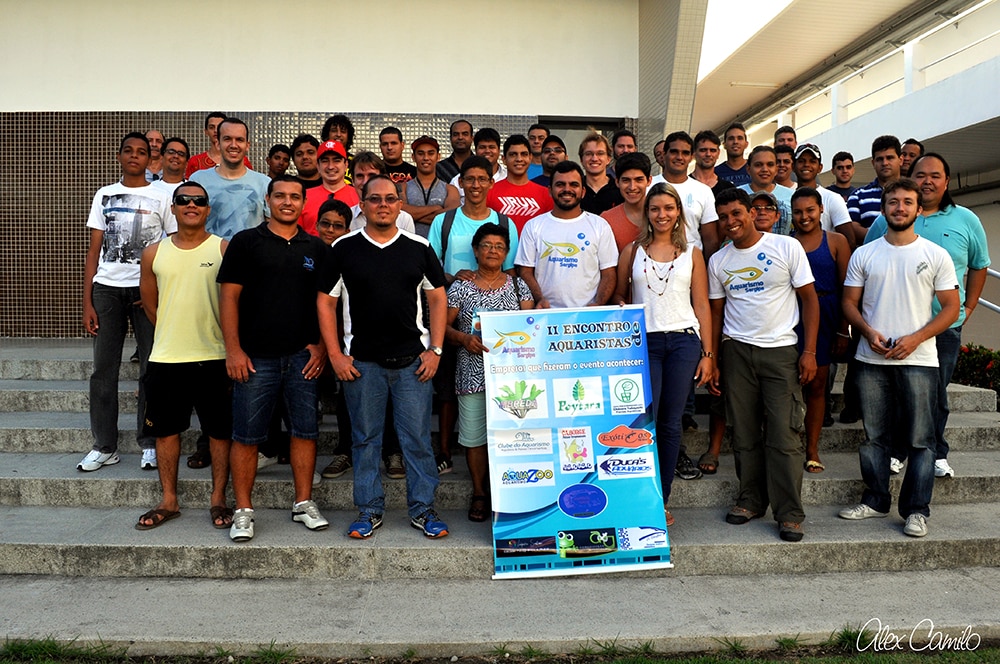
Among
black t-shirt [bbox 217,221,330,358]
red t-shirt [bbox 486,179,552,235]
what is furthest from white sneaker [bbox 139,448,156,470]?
red t-shirt [bbox 486,179,552,235]

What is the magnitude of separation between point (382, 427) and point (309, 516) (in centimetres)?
72

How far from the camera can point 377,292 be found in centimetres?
413

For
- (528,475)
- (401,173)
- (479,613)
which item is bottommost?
(479,613)

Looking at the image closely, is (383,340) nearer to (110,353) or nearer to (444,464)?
(444,464)

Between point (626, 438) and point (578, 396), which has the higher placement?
point (578, 396)

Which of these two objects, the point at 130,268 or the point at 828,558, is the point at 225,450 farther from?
the point at 828,558

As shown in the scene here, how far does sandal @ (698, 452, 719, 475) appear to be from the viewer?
4.97 m

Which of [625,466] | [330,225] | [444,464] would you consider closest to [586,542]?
[625,466]

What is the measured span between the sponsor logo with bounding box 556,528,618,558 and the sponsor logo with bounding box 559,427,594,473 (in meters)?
0.36

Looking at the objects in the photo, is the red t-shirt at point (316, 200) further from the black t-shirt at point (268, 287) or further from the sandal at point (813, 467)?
the sandal at point (813, 467)

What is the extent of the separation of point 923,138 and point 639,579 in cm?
1160

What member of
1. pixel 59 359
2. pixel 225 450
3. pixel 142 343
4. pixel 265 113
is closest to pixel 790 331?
pixel 225 450

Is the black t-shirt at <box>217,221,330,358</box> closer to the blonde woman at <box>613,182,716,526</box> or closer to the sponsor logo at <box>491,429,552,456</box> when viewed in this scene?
the sponsor logo at <box>491,429,552,456</box>

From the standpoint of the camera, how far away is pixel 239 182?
16.7ft
